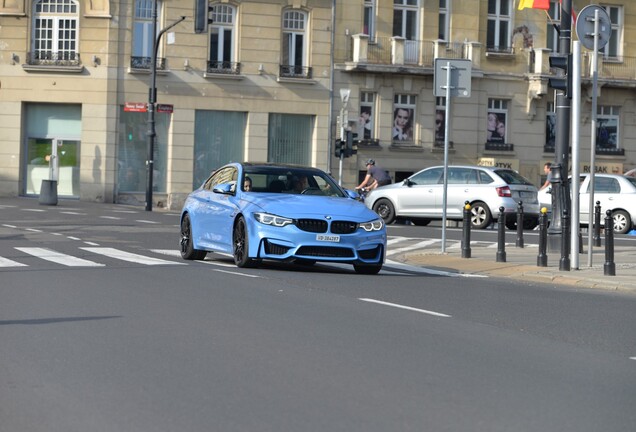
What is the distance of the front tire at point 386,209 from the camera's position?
117ft

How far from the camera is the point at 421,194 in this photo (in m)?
35.0

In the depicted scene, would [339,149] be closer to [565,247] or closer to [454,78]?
[454,78]

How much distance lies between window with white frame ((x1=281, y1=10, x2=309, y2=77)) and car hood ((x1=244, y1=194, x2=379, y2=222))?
29.6 meters

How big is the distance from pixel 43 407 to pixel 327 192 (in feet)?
37.0

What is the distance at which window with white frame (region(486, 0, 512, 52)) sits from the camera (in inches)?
1918

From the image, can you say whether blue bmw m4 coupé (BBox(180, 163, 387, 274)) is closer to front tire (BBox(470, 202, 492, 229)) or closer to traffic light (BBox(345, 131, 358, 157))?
front tire (BBox(470, 202, 492, 229))

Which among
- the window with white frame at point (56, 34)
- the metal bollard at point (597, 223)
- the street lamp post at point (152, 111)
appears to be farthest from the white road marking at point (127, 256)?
the window with white frame at point (56, 34)

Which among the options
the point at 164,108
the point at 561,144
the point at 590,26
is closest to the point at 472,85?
the point at 164,108

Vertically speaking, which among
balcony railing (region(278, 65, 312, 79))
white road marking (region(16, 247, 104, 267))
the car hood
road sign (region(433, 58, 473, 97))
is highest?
balcony railing (region(278, 65, 312, 79))

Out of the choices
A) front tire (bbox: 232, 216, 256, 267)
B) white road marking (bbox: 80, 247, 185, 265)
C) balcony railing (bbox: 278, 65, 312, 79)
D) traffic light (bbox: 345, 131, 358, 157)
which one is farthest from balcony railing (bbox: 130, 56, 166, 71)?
front tire (bbox: 232, 216, 256, 267)

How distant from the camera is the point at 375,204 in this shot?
1417 inches

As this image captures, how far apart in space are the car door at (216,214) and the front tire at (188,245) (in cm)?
26

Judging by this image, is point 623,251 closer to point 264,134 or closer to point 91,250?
point 91,250

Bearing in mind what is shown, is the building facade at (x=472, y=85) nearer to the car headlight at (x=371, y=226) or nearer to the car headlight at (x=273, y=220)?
the car headlight at (x=371, y=226)
